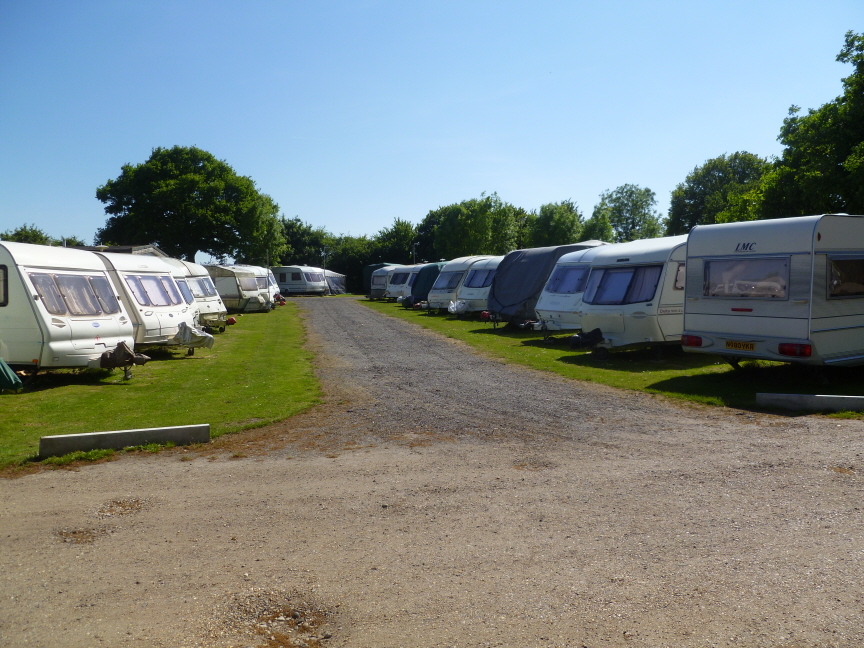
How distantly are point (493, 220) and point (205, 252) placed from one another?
91.0ft

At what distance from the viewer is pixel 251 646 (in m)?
3.62

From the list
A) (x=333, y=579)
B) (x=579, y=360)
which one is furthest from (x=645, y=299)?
(x=333, y=579)

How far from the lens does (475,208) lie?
66.6 metres

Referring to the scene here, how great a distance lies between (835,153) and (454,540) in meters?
24.2

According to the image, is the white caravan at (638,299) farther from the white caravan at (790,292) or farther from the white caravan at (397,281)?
the white caravan at (397,281)

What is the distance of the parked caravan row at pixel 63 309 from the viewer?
38.4 ft

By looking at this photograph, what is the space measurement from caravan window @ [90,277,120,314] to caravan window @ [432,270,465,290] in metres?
18.7

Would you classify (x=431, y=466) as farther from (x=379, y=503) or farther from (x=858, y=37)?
(x=858, y=37)

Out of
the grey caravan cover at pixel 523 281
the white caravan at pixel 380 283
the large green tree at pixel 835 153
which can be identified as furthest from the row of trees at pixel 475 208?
the white caravan at pixel 380 283

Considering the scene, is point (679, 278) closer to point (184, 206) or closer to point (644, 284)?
point (644, 284)

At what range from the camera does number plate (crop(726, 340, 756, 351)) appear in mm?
11296

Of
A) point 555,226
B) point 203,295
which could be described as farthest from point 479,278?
point 555,226

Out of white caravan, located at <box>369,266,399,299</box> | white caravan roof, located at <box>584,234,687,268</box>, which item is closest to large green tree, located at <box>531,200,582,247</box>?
white caravan, located at <box>369,266,399,299</box>

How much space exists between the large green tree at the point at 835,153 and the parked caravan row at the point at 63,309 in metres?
21.0
